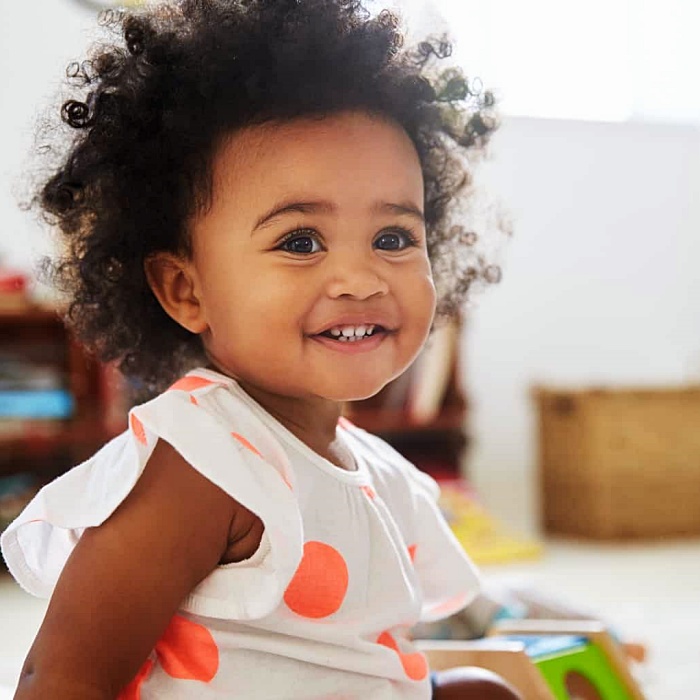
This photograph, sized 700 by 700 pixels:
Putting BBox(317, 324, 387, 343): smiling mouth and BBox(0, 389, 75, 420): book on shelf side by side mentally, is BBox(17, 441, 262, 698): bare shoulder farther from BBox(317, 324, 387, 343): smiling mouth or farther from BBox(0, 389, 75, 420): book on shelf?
BBox(0, 389, 75, 420): book on shelf

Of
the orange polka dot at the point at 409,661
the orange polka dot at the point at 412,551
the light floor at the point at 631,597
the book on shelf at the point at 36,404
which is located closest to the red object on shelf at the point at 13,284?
the book on shelf at the point at 36,404

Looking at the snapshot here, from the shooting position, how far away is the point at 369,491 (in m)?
0.79

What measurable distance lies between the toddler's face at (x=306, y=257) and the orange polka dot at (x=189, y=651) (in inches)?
6.9

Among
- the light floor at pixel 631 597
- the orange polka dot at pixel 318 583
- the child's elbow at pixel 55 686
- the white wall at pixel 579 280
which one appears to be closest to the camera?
the child's elbow at pixel 55 686

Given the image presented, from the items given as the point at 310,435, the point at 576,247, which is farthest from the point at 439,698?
the point at 576,247

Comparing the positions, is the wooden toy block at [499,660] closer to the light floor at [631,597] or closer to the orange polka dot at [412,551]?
the orange polka dot at [412,551]

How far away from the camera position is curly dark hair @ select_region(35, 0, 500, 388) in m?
0.72

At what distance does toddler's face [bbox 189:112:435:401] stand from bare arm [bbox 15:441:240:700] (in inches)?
4.6

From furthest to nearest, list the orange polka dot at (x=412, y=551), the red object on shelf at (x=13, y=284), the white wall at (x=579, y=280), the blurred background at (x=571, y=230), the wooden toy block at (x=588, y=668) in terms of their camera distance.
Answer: the white wall at (x=579, y=280)
the blurred background at (x=571, y=230)
the red object on shelf at (x=13, y=284)
the wooden toy block at (x=588, y=668)
the orange polka dot at (x=412, y=551)

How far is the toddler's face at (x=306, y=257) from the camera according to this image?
0.71m

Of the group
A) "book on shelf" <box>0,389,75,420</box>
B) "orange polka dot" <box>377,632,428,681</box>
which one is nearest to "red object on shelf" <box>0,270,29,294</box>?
"book on shelf" <box>0,389,75,420</box>

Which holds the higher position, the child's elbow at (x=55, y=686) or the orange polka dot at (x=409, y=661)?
the child's elbow at (x=55, y=686)

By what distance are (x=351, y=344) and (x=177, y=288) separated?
0.47 feet

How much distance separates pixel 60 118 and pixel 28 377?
1600mm
